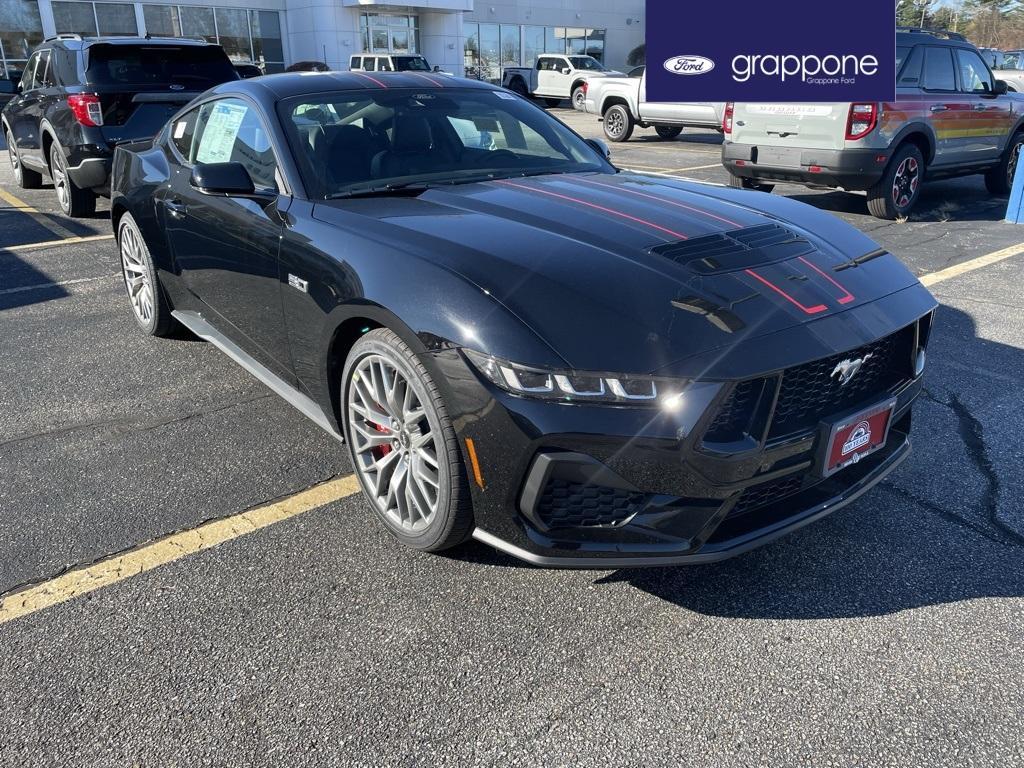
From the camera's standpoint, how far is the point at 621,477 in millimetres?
2225

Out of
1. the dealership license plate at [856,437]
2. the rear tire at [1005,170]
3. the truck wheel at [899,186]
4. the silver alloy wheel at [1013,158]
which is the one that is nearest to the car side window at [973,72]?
the rear tire at [1005,170]

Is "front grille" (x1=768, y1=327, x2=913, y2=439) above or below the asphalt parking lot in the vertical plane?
above

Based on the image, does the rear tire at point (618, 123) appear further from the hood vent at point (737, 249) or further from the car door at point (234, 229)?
the hood vent at point (737, 249)

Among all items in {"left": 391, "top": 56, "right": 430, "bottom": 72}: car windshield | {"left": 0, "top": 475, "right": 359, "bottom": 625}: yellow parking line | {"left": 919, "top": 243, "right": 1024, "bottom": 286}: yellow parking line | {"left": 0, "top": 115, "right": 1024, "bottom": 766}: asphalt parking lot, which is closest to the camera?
{"left": 0, "top": 115, "right": 1024, "bottom": 766}: asphalt parking lot

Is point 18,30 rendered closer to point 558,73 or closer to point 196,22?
point 196,22

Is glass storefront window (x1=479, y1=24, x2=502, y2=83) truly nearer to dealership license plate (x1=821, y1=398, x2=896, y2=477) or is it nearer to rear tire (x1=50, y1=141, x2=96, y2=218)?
rear tire (x1=50, y1=141, x2=96, y2=218)

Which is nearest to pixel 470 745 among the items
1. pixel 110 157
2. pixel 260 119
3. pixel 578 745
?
pixel 578 745

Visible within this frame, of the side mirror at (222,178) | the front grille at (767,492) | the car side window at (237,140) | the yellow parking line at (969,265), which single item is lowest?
the yellow parking line at (969,265)

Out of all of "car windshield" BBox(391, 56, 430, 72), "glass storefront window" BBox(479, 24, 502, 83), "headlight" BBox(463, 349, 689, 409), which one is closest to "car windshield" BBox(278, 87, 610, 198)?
"headlight" BBox(463, 349, 689, 409)

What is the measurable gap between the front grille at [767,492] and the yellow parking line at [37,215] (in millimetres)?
7504

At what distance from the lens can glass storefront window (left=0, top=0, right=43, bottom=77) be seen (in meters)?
28.1

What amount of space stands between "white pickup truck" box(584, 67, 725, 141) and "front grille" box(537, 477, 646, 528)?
13.8 metres

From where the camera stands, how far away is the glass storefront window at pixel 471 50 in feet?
126

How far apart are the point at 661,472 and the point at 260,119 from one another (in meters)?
2.46
